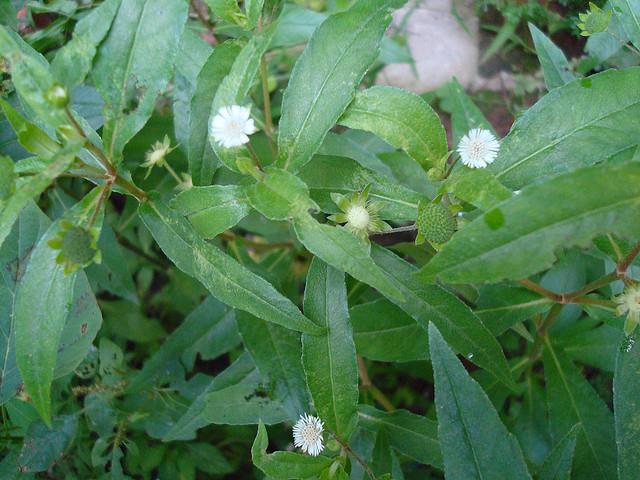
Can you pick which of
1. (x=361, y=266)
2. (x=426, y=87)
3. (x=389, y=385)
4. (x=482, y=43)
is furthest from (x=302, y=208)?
(x=482, y=43)

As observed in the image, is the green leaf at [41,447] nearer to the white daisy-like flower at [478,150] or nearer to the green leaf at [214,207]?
the green leaf at [214,207]

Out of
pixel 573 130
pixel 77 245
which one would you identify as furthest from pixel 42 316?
pixel 573 130

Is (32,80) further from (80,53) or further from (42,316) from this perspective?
(42,316)

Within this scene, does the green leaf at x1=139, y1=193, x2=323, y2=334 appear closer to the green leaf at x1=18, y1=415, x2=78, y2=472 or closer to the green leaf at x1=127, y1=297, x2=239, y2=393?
the green leaf at x1=127, y1=297, x2=239, y2=393

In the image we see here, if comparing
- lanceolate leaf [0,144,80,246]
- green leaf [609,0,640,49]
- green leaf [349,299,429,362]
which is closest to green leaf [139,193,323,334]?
lanceolate leaf [0,144,80,246]

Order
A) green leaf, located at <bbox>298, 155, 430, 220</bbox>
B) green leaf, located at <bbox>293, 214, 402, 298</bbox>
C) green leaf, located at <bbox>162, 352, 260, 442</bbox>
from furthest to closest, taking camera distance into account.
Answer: green leaf, located at <bbox>162, 352, 260, 442</bbox>
green leaf, located at <bbox>298, 155, 430, 220</bbox>
green leaf, located at <bbox>293, 214, 402, 298</bbox>
